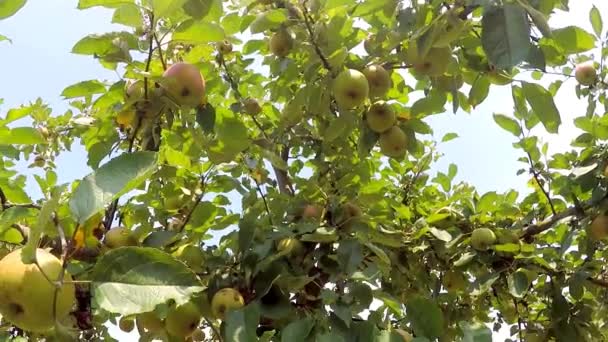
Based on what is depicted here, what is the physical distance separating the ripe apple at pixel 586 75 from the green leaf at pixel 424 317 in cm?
199

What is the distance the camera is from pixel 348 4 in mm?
2172

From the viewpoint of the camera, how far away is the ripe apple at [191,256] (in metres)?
2.05

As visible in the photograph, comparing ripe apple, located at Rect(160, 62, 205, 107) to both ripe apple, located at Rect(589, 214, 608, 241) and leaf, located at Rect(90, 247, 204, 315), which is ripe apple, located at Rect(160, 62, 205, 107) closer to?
leaf, located at Rect(90, 247, 204, 315)

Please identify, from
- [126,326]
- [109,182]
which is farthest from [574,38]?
[126,326]

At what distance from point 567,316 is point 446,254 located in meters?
0.58

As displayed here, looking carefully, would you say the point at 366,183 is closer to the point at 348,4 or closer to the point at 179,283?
the point at 348,4

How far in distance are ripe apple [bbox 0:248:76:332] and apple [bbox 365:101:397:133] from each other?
4.78 ft

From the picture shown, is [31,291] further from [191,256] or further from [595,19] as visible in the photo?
[595,19]

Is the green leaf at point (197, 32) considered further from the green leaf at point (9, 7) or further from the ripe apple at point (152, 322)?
the ripe apple at point (152, 322)

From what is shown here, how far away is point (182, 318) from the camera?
1903 mm

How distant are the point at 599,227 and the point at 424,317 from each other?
4.29 ft

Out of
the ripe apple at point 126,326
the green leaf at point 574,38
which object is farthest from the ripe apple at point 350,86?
the ripe apple at point 126,326

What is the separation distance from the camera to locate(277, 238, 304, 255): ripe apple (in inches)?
78.9

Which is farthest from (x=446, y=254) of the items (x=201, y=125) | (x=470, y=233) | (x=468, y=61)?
(x=201, y=125)
